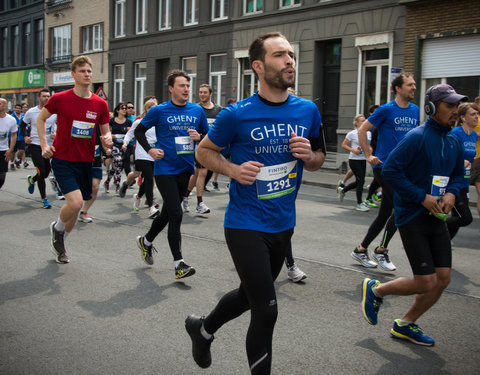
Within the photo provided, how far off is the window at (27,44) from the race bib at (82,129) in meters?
39.0

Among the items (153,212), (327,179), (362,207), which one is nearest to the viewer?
(153,212)

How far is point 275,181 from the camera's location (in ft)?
10.8

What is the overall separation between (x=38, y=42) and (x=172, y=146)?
39140mm

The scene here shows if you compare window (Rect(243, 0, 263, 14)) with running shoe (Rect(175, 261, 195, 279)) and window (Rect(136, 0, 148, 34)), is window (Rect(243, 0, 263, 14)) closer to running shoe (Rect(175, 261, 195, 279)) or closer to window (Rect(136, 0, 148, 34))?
window (Rect(136, 0, 148, 34))

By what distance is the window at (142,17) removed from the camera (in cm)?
3005

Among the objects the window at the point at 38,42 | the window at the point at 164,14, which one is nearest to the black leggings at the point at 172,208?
the window at the point at 164,14

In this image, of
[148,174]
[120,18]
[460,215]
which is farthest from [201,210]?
[120,18]

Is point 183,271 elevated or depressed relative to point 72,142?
depressed

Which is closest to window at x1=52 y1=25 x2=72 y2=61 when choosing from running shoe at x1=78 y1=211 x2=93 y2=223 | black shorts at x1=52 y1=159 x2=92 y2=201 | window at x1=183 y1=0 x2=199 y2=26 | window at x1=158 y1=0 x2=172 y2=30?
window at x1=158 y1=0 x2=172 y2=30

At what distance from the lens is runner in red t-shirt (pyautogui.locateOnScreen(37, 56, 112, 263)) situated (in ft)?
20.8

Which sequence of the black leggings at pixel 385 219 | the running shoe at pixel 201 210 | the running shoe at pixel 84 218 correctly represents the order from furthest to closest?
the running shoe at pixel 201 210
the running shoe at pixel 84 218
the black leggings at pixel 385 219

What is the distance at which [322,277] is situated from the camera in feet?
19.6

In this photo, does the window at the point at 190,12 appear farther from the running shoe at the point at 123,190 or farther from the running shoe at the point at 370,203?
the running shoe at the point at 370,203

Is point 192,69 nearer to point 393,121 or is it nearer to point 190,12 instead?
point 190,12
